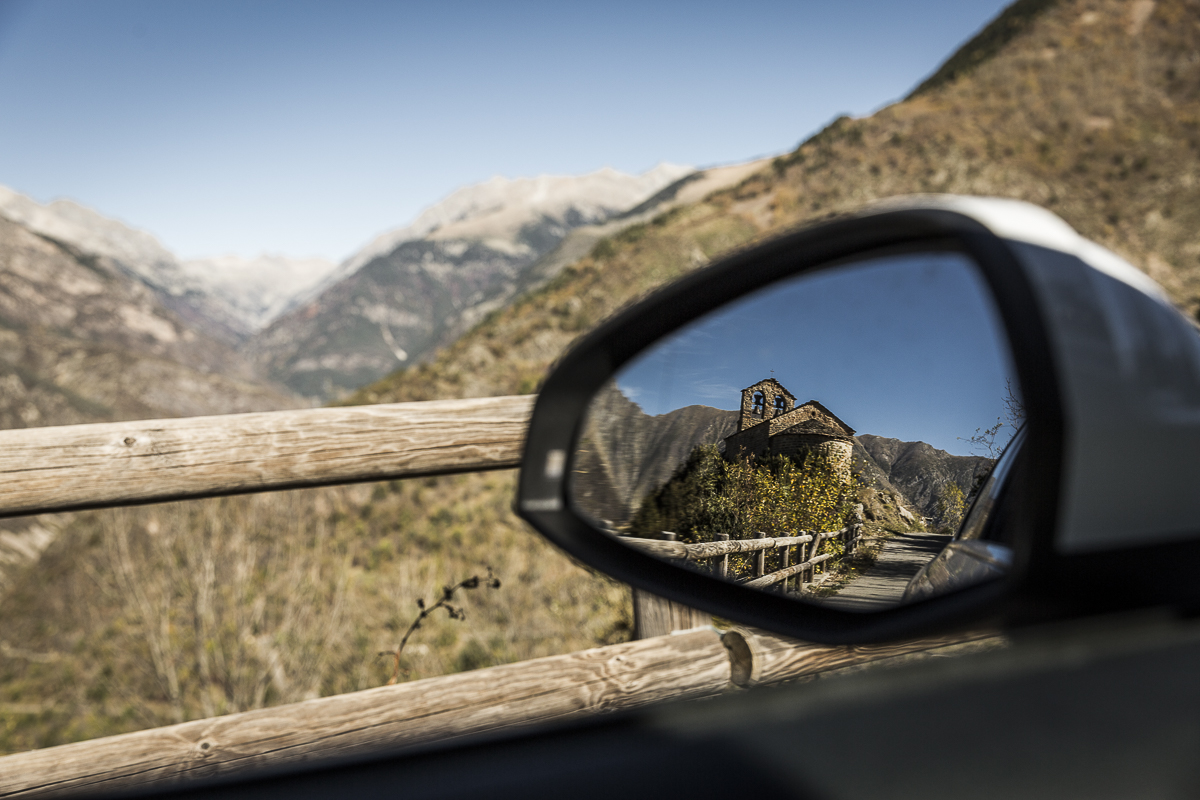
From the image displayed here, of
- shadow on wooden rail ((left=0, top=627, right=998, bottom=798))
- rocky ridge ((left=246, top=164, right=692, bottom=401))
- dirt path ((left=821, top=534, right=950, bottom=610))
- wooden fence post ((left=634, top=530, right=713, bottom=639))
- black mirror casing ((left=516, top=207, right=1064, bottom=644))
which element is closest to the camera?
black mirror casing ((left=516, top=207, right=1064, bottom=644))

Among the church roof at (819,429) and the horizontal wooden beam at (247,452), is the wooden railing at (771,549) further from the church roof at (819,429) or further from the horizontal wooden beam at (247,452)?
the horizontal wooden beam at (247,452)

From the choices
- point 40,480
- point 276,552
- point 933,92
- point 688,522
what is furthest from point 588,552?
point 933,92

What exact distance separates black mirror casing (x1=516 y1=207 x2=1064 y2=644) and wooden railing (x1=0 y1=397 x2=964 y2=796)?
0.49 meters

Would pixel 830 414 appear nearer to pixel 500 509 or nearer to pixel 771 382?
pixel 771 382

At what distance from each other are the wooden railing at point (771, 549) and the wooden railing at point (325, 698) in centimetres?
49

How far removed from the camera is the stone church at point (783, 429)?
31.2 inches

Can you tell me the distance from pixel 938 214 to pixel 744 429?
1.05 ft

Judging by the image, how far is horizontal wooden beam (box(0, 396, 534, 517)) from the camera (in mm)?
1623

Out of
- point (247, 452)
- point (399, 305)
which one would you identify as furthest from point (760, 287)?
point (399, 305)

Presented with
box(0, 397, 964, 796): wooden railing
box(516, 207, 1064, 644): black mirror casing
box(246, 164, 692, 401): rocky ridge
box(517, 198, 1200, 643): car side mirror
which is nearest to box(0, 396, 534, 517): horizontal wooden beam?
box(0, 397, 964, 796): wooden railing

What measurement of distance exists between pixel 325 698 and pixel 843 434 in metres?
1.30

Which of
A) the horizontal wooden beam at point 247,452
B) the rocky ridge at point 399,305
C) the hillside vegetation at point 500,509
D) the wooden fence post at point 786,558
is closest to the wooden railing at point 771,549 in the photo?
the wooden fence post at point 786,558

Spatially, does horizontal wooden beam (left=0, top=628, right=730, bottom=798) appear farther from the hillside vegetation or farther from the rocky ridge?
the rocky ridge

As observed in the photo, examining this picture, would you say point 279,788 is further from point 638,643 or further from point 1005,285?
point 638,643
